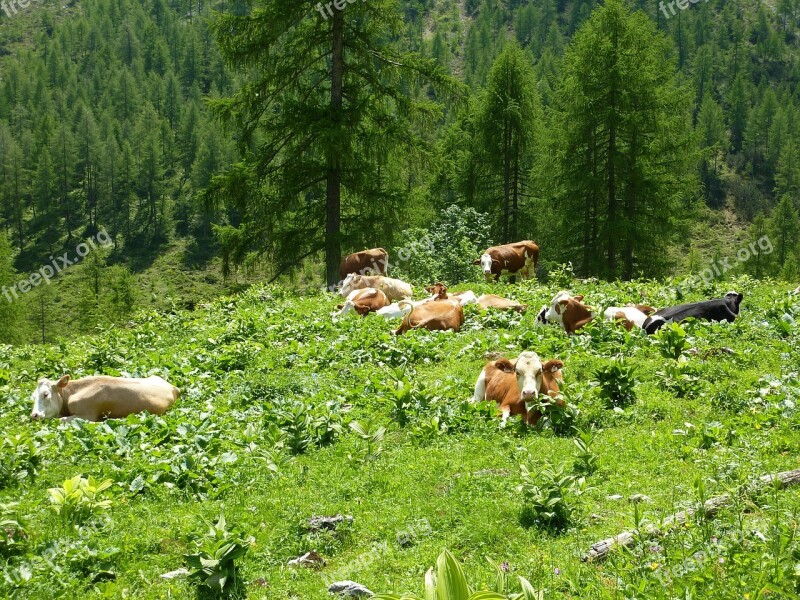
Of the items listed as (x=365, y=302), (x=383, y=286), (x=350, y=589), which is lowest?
(x=383, y=286)

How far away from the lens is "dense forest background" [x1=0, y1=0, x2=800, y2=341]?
2767 cm

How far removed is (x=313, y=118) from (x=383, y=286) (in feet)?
25.1

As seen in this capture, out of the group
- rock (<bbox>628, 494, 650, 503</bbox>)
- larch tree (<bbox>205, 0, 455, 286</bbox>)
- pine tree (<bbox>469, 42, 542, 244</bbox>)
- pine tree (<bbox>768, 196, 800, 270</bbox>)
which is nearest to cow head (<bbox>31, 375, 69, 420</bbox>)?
rock (<bbox>628, 494, 650, 503</bbox>)

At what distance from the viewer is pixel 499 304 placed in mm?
16281

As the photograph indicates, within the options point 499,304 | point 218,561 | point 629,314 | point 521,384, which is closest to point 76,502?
point 218,561

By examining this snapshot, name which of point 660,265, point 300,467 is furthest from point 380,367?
point 660,265

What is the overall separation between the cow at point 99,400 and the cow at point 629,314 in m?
8.04

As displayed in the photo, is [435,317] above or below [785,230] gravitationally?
above

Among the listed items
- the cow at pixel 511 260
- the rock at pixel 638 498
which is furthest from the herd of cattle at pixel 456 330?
the cow at pixel 511 260

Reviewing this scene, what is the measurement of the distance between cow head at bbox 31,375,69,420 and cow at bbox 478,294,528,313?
8383mm

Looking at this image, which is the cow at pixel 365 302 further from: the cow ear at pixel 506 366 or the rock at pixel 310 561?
the rock at pixel 310 561

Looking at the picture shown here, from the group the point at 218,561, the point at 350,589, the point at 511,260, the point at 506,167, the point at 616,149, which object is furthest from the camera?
the point at 506,167

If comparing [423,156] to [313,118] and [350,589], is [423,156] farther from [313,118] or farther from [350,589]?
[350,589]

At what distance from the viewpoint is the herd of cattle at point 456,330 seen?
9.93 meters
